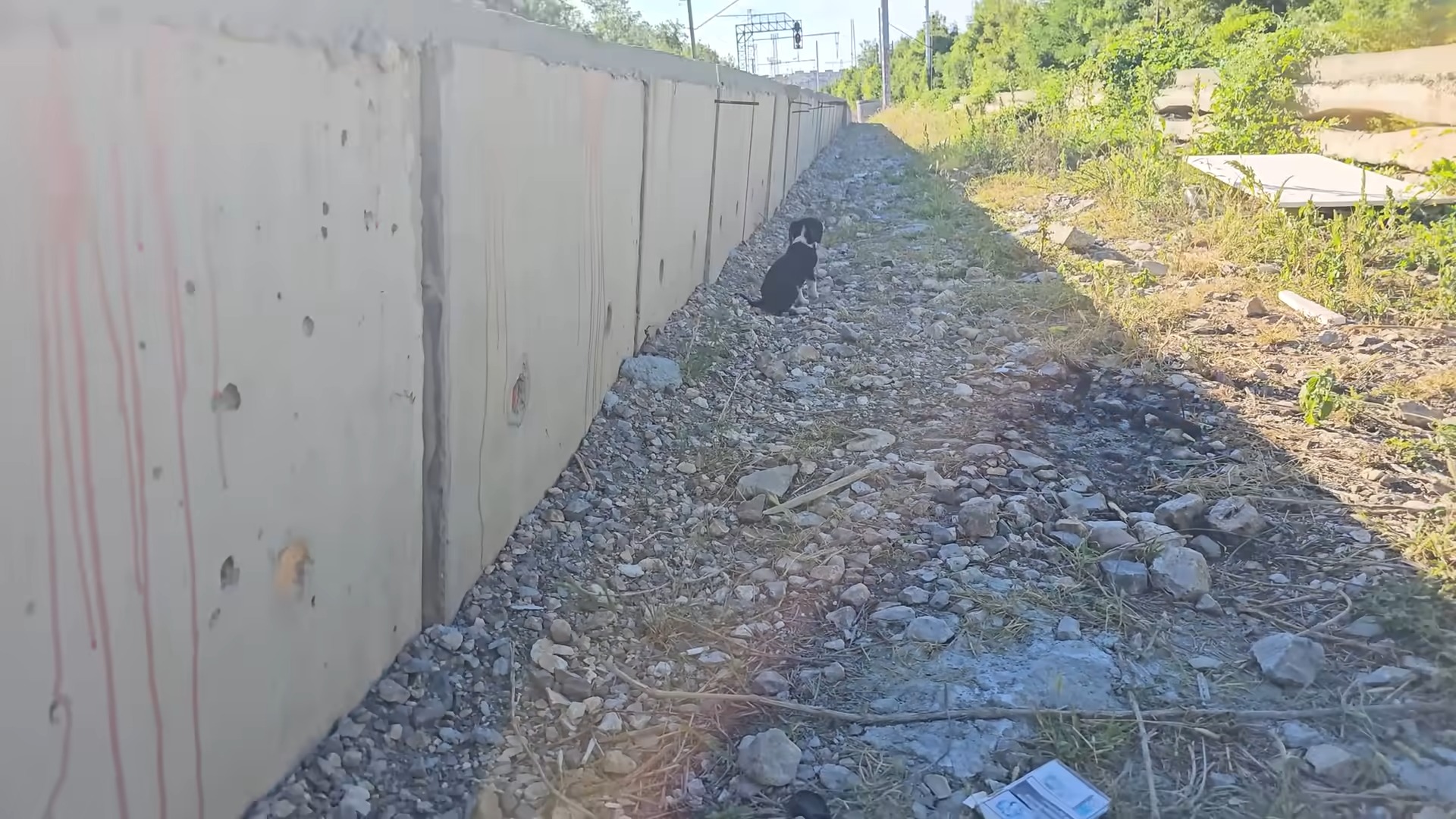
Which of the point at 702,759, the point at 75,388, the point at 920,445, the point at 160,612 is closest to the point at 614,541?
the point at 702,759

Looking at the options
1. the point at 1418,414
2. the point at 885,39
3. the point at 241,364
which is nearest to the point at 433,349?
the point at 241,364

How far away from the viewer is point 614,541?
282 cm

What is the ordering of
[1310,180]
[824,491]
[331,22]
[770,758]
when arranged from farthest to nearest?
[1310,180] → [824,491] → [770,758] → [331,22]

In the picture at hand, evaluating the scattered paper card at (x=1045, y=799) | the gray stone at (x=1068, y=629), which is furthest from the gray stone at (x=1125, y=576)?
the scattered paper card at (x=1045, y=799)

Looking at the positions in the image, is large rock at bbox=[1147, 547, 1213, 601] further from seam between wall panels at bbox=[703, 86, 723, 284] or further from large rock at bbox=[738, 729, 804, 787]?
seam between wall panels at bbox=[703, 86, 723, 284]

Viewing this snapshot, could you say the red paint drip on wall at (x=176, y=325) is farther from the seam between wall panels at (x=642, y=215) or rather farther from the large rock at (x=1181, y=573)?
the seam between wall panels at (x=642, y=215)

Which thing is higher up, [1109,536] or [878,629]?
[1109,536]

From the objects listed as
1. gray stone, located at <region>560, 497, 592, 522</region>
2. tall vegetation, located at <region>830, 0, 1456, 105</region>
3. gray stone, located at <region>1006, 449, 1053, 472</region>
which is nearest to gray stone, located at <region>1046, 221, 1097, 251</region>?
tall vegetation, located at <region>830, 0, 1456, 105</region>

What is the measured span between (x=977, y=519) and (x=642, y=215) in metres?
2.05

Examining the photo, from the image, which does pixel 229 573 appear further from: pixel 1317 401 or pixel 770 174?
pixel 770 174

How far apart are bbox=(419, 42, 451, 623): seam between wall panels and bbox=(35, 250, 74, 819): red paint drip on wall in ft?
3.16

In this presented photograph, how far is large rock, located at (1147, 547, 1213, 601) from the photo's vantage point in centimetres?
250

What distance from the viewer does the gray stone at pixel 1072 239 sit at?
22.1 feet

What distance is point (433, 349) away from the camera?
2119mm
